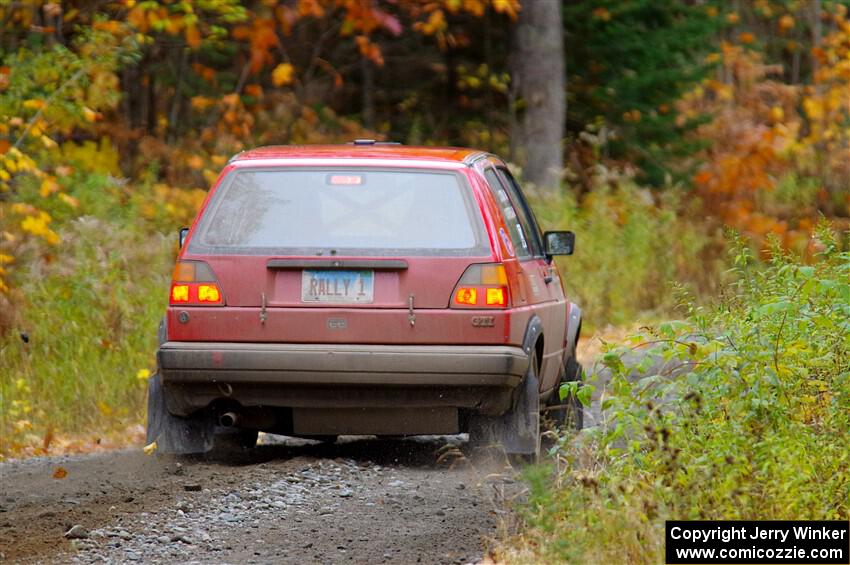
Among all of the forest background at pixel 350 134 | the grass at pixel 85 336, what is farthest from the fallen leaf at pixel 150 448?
the grass at pixel 85 336

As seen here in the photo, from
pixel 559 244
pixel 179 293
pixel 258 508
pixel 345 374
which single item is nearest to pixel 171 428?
pixel 179 293

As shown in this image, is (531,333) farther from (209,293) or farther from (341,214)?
(209,293)

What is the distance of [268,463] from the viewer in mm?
8516

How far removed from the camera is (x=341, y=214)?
8328 mm

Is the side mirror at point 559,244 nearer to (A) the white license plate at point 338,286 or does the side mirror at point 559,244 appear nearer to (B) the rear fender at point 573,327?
(B) the rear fender at point 573,327

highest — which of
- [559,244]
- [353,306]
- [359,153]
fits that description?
[359,153]

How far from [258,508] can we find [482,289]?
164 cm

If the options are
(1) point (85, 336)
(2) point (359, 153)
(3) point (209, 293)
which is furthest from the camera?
(1) point (85, 336)

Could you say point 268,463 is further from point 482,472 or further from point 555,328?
point 555,328

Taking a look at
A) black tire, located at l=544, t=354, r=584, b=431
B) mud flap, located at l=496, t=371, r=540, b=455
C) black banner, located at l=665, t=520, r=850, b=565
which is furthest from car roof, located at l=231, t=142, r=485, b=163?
black banner, located at l=665, t=520, r=850, b=565

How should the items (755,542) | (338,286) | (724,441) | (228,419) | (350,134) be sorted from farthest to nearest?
(350,134)
(228,419)
(338,286)
(724,441)
(755,542)

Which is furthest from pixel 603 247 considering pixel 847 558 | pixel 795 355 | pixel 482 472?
pixel 847 558

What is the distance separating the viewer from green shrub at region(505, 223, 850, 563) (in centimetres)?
563

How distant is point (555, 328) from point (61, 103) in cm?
534
